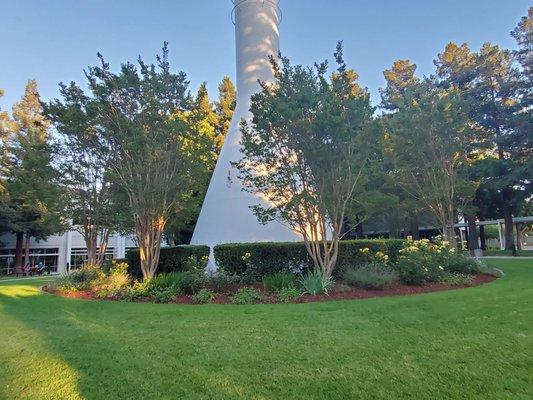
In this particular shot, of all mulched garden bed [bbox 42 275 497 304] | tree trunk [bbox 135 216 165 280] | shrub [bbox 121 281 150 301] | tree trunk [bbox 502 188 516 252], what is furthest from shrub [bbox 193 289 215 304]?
tree trunk [bbox 502 188 516 252]

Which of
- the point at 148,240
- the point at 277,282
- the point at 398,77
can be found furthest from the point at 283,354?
the point at 398,77

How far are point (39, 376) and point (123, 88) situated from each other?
362 inches

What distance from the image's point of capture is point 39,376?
4062 millimetres

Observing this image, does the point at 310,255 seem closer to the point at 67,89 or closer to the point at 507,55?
the point at 67,89

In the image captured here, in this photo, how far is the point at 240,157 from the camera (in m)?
14.3

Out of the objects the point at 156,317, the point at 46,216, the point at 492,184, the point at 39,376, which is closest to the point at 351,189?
the point at 156,317

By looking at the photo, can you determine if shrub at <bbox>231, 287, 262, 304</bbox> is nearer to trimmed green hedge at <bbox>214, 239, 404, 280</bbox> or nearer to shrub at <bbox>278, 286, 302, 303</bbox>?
shrub at <bbox>278, 286, 302, 303</bbox>

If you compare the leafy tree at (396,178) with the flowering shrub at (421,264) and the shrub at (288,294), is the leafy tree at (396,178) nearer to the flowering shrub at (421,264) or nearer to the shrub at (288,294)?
the flowering shrub at (421,264)

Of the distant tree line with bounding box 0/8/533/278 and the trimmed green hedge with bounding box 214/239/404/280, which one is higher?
the distant tree line with bounding box 0/8/533/278

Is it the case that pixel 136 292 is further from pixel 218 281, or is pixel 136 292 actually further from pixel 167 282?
pixel 218 281

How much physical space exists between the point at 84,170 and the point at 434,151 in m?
14.4

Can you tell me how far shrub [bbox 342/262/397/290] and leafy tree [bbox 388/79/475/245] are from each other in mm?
7527

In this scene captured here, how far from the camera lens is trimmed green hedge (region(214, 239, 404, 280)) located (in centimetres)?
1080

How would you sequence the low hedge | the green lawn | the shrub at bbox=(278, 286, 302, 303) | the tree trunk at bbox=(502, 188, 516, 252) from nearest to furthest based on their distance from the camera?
the green lawn, the shrub at bbox=(278, 286, 302, 303), the low hedge, the tree trunk at bbox=(502, 188, 516, 252)
